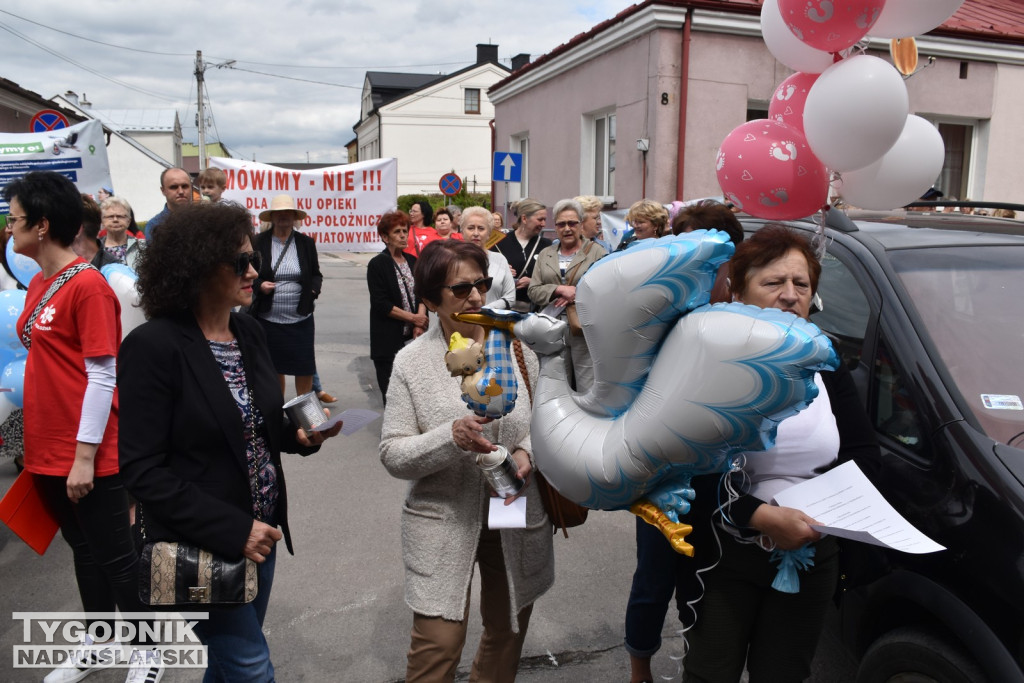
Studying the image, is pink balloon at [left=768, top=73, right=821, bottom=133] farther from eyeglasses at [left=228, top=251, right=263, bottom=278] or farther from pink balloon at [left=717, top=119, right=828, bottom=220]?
eyeglasses at [left=228, top=251, right=263, bottom=278]

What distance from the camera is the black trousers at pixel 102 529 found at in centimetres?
297

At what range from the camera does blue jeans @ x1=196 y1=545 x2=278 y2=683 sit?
2244mm

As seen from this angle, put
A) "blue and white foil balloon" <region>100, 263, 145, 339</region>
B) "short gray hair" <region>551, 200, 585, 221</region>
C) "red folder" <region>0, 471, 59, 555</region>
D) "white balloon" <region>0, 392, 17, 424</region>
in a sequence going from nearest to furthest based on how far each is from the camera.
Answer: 1. "red folder" <region>0, 471, 59, 555</region>
2. "blue and white foil balloon" <region>100, 263, 145, 339</region>
3. "white balloon" <region>0, 392, 17, 424</region>
4. "short gray hair" <region>551, 200, 585, 221</region>

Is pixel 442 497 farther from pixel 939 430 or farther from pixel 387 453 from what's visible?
pixel 939 430

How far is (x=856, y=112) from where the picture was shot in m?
2.24

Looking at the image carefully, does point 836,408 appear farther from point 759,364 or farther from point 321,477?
point 321,477

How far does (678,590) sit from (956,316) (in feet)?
4.27

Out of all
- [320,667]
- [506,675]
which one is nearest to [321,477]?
[320,667]

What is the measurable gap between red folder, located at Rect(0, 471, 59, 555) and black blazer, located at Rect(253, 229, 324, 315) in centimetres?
315

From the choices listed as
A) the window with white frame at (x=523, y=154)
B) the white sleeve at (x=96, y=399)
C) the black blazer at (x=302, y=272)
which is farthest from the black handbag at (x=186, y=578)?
the window with white frame at (x=523, y=154)

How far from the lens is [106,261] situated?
4.11 metres

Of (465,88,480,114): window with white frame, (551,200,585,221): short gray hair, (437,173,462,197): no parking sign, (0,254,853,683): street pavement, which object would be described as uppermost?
(465,88,480,114): window with white frame

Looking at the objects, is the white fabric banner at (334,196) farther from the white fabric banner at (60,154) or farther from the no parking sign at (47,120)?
the no parking sign at (47,120)

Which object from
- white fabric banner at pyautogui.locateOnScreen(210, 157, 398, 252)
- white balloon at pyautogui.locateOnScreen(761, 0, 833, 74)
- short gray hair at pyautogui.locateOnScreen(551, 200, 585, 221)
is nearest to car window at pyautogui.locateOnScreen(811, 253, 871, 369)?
white balloon at pyautogui.locateOnScreen(761, 0, 833, 74)
